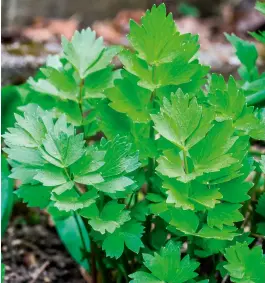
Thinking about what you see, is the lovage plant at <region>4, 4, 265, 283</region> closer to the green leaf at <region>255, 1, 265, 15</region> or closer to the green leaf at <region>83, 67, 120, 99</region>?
the green leaf at <region>83, 67, 120, 99</region>

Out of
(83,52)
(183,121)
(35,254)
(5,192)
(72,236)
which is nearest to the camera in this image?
(183,121)

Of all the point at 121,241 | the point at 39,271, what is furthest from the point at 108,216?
the point at 39,271

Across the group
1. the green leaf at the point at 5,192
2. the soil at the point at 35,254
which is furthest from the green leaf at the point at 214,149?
the soil at the point at 35,254

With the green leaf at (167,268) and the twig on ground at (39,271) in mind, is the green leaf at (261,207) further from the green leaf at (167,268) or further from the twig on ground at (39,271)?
the twig on ground at (39,271)

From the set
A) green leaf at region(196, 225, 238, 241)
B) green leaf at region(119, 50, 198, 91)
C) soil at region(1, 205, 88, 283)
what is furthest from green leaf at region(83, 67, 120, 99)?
soil at region(1, 205, 88, 283)

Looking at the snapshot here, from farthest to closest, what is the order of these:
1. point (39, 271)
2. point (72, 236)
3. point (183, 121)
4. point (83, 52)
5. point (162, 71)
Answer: point (39, 271) < point (72, 236) < point (83, 52) < point (162, 71) < point (183, 121)

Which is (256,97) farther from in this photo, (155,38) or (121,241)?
(121,241)
